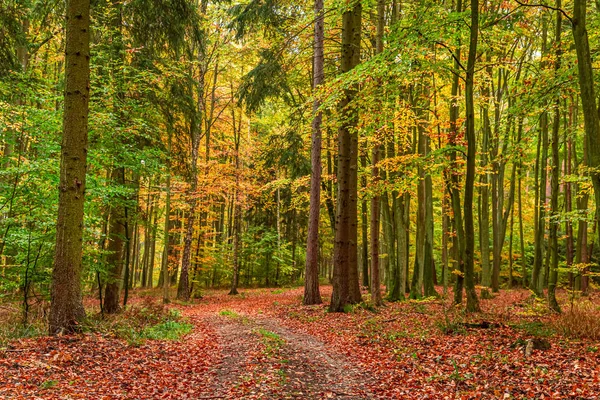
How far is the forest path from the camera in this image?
17.4 ft

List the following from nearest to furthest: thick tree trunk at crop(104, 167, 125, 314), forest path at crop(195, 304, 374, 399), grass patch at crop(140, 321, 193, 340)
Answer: forest path at crop(195, 304, 374, 399), grass patch at crop(140, 321, 193, 340), thick tree trunk at crop(104, 167, 125, 314)

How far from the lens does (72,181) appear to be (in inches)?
269

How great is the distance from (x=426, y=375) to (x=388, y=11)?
13764mm

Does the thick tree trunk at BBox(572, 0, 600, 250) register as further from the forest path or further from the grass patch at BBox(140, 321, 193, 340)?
the grass patch at BBox(140, 321, 193, 340)

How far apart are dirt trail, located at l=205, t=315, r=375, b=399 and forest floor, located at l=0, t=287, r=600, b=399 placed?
17 millimetres

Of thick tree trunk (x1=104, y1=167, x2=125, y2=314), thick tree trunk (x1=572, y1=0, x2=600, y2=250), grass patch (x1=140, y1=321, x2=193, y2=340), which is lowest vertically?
grass patch (x1=140, y1=321, x2=193, y2=340)

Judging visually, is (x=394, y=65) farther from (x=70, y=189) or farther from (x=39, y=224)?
(x=39, y=224)

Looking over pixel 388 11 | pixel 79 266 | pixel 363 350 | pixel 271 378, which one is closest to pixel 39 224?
pixel 79 266

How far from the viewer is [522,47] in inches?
707

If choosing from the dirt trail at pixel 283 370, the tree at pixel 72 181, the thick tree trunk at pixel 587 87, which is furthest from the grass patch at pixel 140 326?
the thick tree trunk at pixel 587 87

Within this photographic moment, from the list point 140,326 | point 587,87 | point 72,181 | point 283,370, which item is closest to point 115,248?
point 140,326

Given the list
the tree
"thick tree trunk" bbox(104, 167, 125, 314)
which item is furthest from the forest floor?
"thick tree trunk" bbox(104, 167, 125, 314)

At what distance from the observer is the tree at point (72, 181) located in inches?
267

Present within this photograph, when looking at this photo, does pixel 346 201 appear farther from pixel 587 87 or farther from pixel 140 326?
pixel 587 87
